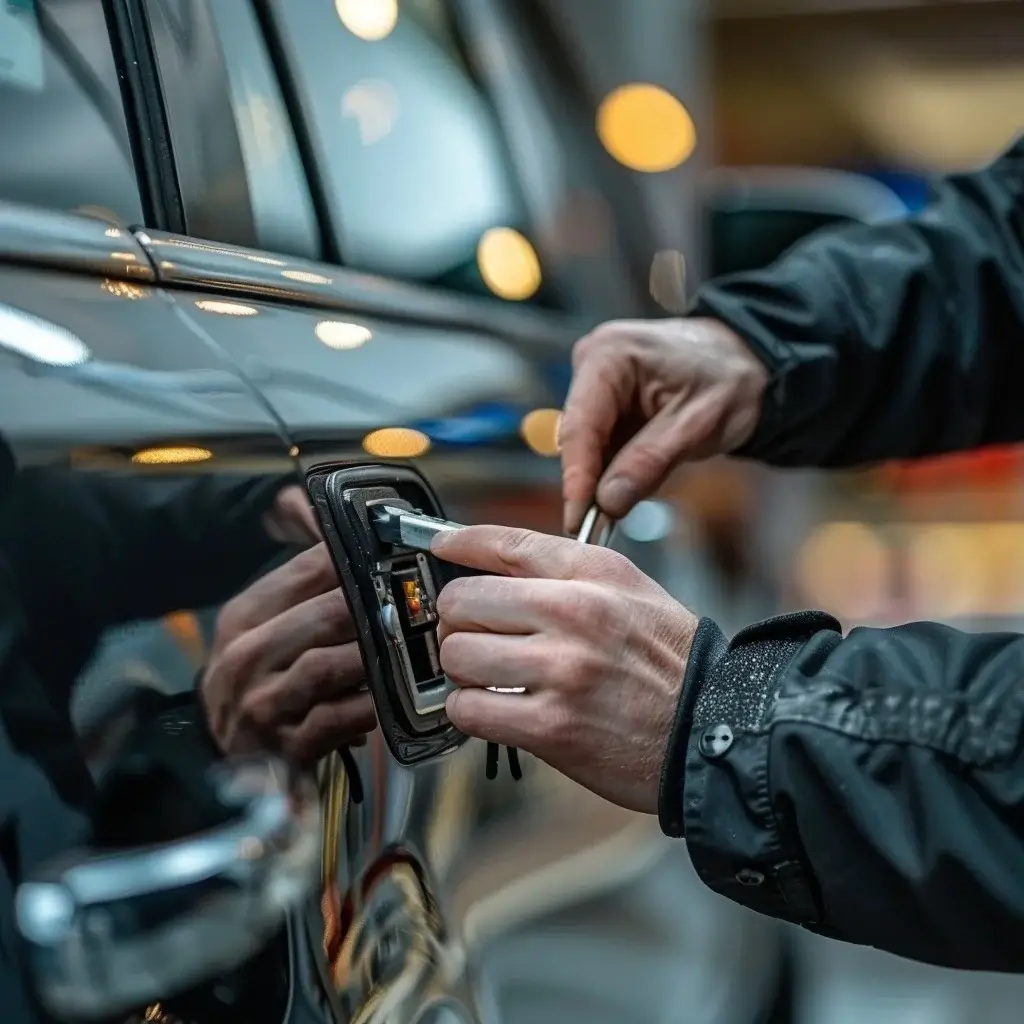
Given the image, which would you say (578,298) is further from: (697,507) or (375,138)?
(375,138)

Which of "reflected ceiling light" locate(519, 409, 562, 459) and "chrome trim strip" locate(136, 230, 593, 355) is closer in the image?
"chrome trim strip" locate(136, 230, 593, 355)

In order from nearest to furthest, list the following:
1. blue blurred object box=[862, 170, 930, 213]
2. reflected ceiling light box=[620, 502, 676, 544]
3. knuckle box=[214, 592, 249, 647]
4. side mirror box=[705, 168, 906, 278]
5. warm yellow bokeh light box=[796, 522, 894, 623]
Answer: knuckle box=[214, 592, 249, 647] → reflected ceiling light box=[620, 502, 676, 544] → side mirror box=[705, 168, 906, 278] → warm yellow bokeh light box=[796, 522, 894, 623] → blue blurred object box=[862, 170, 930, 213]

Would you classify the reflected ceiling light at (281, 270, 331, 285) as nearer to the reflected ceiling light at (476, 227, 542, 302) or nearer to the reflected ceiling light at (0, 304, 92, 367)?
the reflected ceiling light at (0, 304, 92, 367)

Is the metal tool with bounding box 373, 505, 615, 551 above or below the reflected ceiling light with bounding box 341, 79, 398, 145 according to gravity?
below

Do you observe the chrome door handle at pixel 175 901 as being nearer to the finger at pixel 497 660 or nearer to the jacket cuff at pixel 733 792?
the finger at pixel 497 660

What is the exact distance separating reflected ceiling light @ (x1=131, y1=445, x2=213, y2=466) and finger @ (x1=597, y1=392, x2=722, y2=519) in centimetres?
47

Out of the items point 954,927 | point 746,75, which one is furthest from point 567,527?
point 746,75

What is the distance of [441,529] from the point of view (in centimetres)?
72

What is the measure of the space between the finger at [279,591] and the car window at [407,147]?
0.40 metres

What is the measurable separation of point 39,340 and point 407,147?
0.64 metres

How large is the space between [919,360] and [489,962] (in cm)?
82

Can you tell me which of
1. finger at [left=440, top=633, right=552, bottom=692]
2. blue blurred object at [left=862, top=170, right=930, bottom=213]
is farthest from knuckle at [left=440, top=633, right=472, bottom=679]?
blue blurred object at [left=862, top=170, right=930, bottom=213]

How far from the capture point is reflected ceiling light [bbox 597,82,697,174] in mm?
1663

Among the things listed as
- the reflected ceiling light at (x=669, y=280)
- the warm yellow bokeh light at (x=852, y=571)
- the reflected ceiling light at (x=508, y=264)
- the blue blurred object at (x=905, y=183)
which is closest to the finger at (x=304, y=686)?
the reflected ceiling light at (x=508, y=264)
